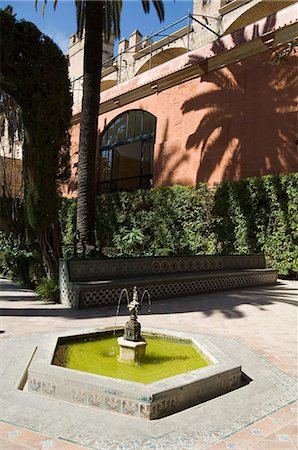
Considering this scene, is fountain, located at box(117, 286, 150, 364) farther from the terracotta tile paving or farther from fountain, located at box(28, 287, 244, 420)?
the terracotta tile paving

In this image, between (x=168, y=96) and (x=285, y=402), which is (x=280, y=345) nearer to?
(x=285, y=402)

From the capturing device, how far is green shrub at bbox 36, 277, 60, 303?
29.3 ft

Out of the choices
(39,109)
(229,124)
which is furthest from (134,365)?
(229,124)

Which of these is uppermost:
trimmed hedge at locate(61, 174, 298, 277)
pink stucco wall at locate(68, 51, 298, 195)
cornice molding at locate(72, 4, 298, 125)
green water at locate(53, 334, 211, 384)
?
cornice molding at locate(72, 4, 298, 125)

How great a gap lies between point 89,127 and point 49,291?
5.00m

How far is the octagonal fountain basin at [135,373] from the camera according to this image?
3152mm

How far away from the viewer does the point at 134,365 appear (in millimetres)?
4125

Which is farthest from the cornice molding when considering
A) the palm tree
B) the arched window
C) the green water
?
the green water

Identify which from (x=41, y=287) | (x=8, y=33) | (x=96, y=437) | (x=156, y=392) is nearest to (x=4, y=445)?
(x=96, y=437)

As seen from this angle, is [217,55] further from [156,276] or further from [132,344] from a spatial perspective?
[132,344]

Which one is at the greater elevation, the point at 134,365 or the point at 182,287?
the point at 182,287

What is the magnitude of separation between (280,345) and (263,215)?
8.36 meters

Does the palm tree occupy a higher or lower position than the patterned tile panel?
higher

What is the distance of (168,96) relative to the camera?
18062 mm
